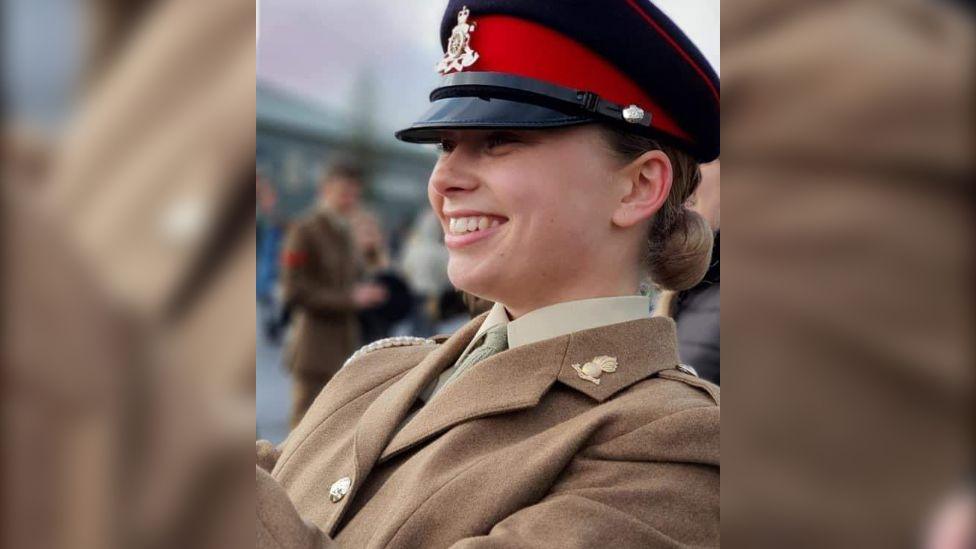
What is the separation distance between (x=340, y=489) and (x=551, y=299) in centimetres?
41

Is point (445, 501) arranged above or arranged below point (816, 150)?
below

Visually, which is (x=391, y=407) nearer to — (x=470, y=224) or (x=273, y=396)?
(x=470, y=224)

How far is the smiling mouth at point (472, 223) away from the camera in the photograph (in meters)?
1.50

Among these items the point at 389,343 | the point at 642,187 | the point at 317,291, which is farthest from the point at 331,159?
the point at 642,187

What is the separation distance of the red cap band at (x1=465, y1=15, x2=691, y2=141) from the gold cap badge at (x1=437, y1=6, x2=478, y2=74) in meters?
0.01

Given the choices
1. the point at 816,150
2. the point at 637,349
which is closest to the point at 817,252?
the point at 816,150

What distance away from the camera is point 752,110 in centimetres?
41

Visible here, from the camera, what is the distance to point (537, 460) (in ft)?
4.50

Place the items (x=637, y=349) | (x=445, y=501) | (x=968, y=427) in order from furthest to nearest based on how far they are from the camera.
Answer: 1. (x=637, y=349)
2. (x=445, y=501)
3. (x=968, y=427)

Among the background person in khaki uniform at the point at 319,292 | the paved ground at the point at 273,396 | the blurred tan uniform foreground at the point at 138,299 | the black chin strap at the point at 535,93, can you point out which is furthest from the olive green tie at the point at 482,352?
the background person in khaki uniform at the point at 319,292

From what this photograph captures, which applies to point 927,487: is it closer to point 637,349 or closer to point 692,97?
point 637,349

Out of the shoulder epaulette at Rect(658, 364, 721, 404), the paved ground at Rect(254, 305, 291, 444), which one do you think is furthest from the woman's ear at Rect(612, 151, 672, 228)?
the paved ground at Rect(254, 305, 291, 444)

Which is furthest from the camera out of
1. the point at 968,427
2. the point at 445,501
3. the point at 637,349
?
the point at 637,349

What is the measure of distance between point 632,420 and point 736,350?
1003 millimetres
